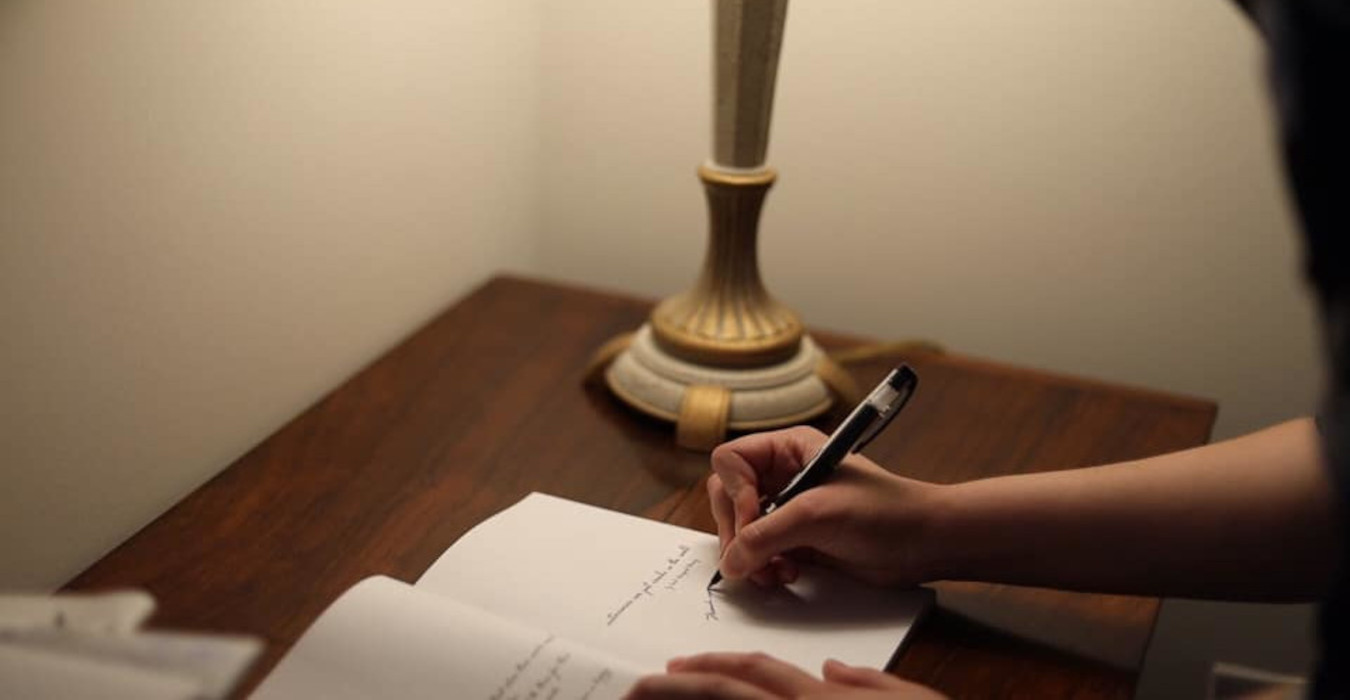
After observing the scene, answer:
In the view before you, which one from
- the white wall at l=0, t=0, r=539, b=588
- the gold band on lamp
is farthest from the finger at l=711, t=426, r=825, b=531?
the white wall at l=0, t=0, r=539, b=588

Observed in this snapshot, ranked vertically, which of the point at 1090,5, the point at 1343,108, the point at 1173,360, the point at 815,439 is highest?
the point at 1343,108

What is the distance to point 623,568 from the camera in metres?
0.76

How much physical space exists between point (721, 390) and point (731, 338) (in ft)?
0.12

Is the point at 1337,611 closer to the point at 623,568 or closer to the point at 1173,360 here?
the point at 623,568

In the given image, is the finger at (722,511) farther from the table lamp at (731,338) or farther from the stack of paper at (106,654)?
the stack of paper at (106,654)

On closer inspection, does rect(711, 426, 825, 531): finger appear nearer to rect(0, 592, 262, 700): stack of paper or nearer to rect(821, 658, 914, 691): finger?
rect(821, 658, 914, 691): finger

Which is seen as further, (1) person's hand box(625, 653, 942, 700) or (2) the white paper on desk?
(1) person's hand box(625, 653, 942, 700)

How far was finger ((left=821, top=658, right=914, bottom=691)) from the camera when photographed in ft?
2.05

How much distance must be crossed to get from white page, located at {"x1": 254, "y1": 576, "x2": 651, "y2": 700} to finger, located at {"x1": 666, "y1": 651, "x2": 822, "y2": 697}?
0.11ft

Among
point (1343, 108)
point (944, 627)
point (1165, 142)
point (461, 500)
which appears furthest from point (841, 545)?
point (1165, 142)

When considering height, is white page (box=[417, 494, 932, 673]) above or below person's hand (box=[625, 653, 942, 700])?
below

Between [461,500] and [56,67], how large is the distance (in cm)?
33

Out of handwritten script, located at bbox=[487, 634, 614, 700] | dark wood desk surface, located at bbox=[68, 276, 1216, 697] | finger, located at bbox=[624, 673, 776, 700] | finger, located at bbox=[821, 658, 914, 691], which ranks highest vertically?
finger, located at bbox=[624, 673, 776, 700]

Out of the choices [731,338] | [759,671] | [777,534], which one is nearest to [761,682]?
[759,671]
